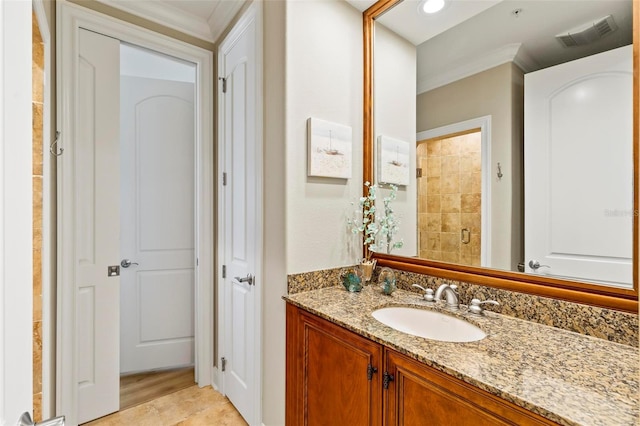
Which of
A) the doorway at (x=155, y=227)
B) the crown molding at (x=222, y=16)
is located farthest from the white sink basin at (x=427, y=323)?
the crown molding at (x=222, y=16)

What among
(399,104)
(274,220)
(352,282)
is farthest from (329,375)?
(399,104)

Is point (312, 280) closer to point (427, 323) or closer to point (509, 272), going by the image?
point (427, 323)

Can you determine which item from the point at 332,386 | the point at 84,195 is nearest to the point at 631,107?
the point at 332,386

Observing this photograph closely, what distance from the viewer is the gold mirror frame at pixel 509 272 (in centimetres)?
95

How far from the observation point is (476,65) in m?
1.39

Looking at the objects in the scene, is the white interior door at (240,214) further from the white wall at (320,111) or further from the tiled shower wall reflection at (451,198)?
the tiled shower wall reflection at (451,198)

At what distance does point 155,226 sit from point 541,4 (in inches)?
106

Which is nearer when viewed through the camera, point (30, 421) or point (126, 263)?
point (30, 421)

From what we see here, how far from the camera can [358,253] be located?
70.0 inches

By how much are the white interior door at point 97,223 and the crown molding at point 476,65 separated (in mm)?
1864

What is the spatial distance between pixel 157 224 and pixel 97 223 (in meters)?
0.62

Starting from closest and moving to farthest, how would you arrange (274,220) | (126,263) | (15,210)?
(15,210)
(274,220)
(126,263)

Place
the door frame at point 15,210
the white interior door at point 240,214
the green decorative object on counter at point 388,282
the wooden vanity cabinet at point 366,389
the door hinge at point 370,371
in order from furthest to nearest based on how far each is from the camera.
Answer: the white interior door at point 240,214 → the green decorative object on counter at point 388,282 → the door hinge at point 370,371 → the wooden vanity cabinet at point 366,389 → the door frame at point 15,210

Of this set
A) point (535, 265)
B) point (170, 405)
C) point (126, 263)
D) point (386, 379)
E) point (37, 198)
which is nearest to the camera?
point (386, 379)
